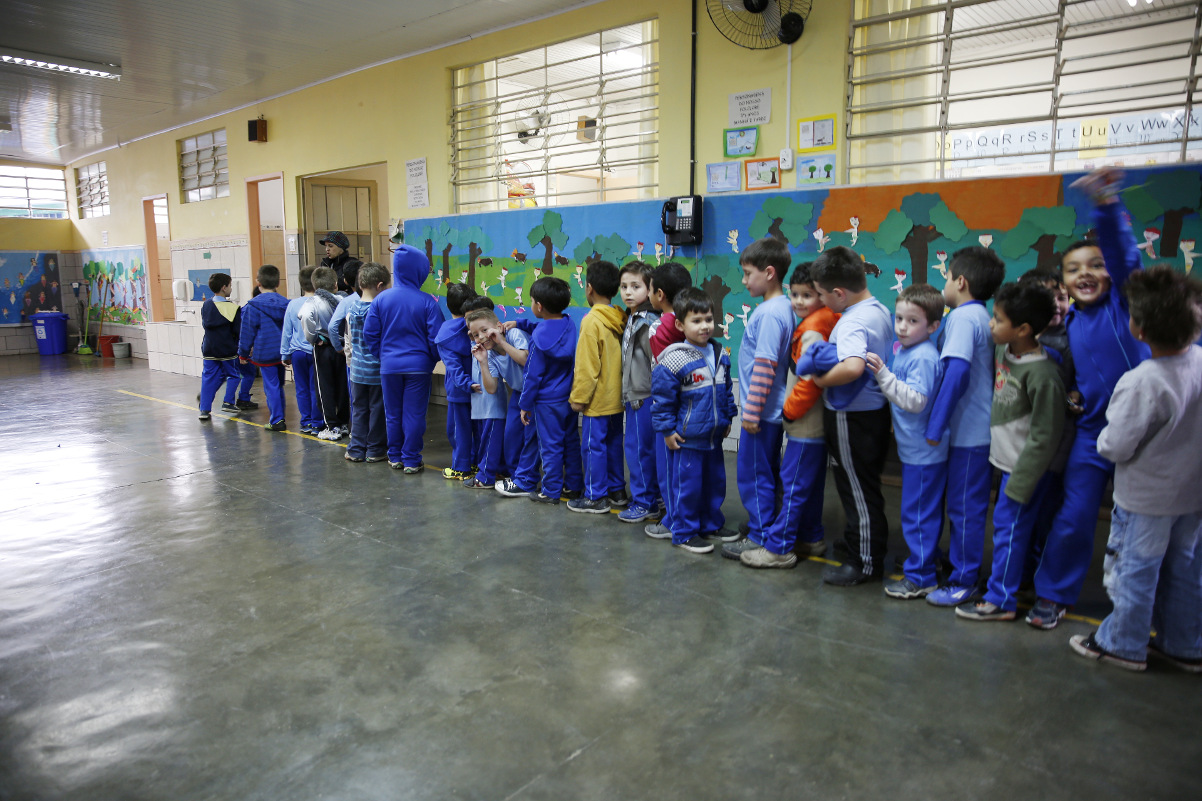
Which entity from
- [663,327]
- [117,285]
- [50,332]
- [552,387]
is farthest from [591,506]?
[50,332]

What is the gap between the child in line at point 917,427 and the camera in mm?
2893

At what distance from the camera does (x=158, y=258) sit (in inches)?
490

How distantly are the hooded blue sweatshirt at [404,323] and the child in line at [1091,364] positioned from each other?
11.7 ft

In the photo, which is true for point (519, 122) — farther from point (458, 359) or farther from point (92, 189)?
point (92, 189)

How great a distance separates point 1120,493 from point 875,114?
3107 mm

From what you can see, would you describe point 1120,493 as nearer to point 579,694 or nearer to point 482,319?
point 579,694

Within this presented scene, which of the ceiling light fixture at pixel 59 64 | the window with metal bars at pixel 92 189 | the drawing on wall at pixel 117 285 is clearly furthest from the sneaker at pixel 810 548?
the window with metal bars at pixel 92 189

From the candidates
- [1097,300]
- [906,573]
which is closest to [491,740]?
[906,573]

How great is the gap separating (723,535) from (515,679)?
1.55 m

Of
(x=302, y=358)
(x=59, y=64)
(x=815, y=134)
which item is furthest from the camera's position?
(x=59, y=64)

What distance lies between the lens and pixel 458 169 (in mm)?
7234

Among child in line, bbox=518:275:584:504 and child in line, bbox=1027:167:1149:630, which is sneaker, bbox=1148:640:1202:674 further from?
child in line, bbox=518:275:584:504

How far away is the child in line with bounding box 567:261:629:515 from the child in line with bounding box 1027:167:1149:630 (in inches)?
Result: 79.8

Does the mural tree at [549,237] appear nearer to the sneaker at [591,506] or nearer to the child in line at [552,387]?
the child in line at [552,387]
